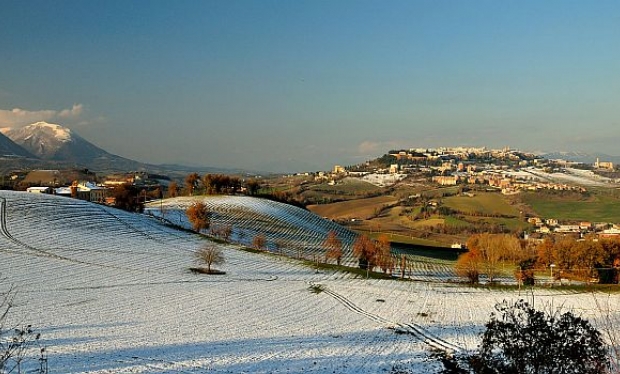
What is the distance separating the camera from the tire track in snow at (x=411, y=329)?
2986cm

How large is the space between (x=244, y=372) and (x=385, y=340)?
10412mm

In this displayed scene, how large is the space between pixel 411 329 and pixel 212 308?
13952 millimetres

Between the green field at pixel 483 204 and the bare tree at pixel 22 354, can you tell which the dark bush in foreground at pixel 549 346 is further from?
the green field at pixel 483 204

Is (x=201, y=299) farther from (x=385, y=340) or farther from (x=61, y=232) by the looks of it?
→ (x=61, y=232)

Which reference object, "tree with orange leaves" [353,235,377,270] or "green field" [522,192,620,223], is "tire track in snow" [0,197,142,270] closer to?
"tree with orange leaves" [353,235,377,270]

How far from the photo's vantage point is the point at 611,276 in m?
65.9

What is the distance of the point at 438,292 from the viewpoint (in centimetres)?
5188

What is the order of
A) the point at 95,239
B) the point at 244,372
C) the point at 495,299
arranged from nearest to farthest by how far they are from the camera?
1. the point at 244,372
2. the point at 495,299
3. the point at 95,239

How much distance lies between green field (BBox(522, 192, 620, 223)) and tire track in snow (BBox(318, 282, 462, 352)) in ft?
378

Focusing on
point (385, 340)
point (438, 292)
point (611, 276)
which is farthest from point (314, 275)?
point (611, 276)

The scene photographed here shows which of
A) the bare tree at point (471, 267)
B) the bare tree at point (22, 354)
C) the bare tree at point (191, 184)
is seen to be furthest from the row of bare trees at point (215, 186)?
the bare tree at point (22, 354)

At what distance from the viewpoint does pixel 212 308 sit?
124ft

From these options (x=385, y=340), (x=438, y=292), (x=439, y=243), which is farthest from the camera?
(x=439, y=243)

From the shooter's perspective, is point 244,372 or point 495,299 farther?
point 495,299
